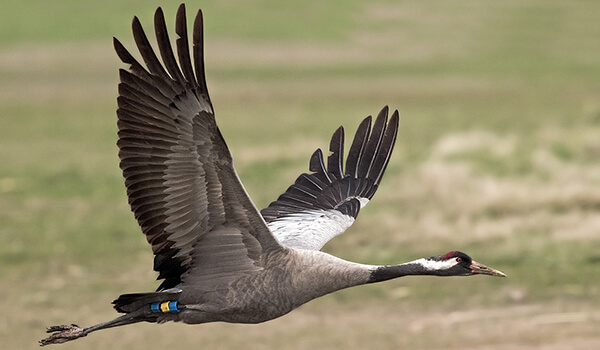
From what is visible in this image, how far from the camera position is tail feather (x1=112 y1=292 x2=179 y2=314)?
342 inches

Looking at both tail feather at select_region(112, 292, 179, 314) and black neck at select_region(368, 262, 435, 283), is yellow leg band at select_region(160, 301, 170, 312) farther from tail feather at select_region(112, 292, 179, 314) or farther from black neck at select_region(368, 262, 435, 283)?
black neck at select_region(368, 262, 435, 283)

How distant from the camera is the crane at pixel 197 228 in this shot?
7.86 metres

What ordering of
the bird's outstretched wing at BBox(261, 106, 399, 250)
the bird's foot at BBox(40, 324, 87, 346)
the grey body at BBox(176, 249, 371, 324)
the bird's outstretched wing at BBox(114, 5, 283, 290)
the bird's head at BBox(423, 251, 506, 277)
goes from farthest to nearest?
the bird's outstretched wing at BBox(261, 106, 399, 250) → the bird's foot at BBox(40, 324, 87, 346) → the bird's head at BBox(423, 251, 506, 277) → the grey body at BBox(176, 249, 371, 324) → the bird's outstretched wing at BBox(114, 5, 283, 290)

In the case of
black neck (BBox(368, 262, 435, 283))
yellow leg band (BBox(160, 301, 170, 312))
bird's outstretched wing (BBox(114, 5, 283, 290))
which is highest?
bird's outstretched wing (BBox(114, 5, 283, 290))

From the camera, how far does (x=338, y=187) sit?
10.6 meters

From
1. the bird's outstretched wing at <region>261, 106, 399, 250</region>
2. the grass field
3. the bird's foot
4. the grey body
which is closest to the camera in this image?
the grey body

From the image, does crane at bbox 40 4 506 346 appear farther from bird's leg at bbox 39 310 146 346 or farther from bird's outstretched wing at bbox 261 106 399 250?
bird's outstretched wing at bbox 261 106 399 250

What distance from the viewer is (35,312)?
15.3 metres

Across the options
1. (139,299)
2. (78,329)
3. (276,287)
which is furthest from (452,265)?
(78,329)

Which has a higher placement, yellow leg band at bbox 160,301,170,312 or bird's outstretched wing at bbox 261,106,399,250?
bird's outstretched wing at bbox 261,106,399,250

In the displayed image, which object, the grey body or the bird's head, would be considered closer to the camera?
the grey body

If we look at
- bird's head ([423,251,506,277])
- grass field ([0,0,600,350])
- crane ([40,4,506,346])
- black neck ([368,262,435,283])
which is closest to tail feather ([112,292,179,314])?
crane ([40,4,506,346])

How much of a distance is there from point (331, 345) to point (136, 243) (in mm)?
6024

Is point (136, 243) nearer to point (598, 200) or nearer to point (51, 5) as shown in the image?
point (598, 200)
